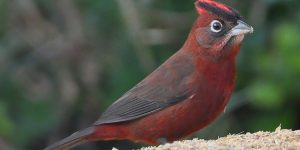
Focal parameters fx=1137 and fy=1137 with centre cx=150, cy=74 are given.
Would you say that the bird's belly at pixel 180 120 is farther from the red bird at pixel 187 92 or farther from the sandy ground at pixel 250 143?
the sandy ground at pixel 250 143

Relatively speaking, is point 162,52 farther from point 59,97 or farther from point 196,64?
point 196,64

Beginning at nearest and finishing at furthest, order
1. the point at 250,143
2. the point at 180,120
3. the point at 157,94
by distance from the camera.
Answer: the point at 250,143 → the point at 180,120 → the point at 157,94

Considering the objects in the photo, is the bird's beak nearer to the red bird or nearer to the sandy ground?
the red bird

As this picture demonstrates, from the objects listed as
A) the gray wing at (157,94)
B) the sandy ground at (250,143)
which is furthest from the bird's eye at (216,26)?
the sandy ground at (250,143)

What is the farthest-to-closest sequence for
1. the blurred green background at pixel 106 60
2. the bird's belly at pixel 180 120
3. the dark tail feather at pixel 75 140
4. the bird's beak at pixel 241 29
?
the blurred green background at pixel 106 60
the dark tail feather at pixel 75 140
the bird's beak at pixel 241 29
the bird's belly at pixel 180 120

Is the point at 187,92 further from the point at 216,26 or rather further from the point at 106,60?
the point at 106,60

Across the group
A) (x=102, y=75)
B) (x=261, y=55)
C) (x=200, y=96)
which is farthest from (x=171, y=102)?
(x=102, y=75)

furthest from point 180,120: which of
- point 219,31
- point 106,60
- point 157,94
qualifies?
point 106,60
